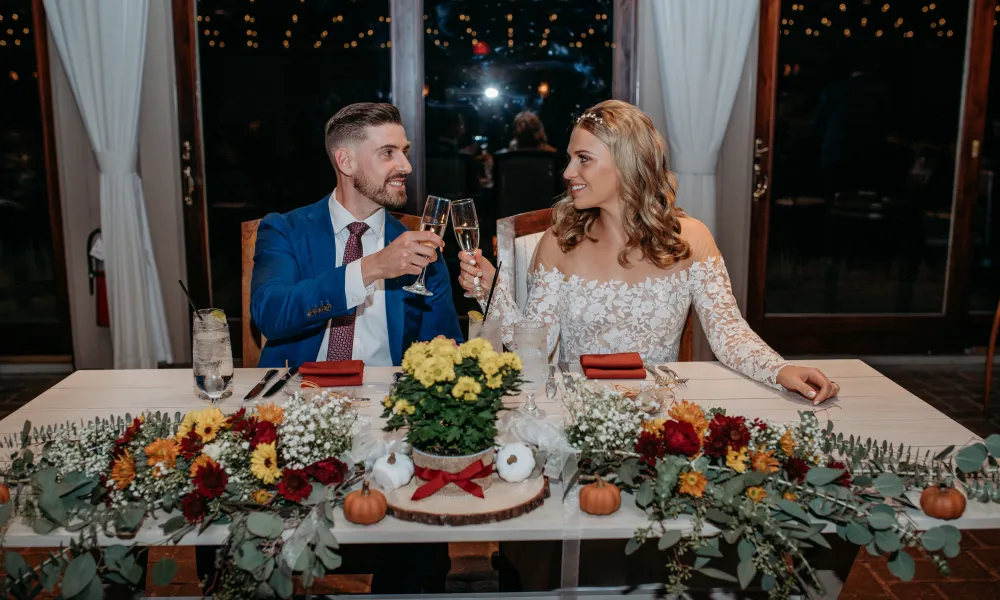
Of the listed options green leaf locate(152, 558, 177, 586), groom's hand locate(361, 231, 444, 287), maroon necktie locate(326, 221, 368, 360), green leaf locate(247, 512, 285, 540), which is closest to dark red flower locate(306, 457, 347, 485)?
green leaf locate(247, 512, 285, 540)

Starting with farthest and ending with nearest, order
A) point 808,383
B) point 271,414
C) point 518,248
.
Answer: point 518,248 < point 808,383 < point 271,414

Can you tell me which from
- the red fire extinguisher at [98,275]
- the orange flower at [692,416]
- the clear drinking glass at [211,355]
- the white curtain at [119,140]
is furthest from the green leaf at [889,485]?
the red fire extinguisher at [98,275]

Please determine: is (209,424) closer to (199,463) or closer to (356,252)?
(199,463)

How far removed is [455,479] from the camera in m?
1.41

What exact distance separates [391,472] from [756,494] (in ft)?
1.94

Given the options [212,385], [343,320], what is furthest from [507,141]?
[212,385]

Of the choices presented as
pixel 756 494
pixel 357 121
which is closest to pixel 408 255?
pixel 357 121

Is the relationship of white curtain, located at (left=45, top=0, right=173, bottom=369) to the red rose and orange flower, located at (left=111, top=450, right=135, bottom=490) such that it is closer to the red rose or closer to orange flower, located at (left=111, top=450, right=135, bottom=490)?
orange flower, located at (left=111, top=450, right=135, bottom=490)

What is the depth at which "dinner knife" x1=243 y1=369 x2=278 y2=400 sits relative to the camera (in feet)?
6.41

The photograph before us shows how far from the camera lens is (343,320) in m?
2.58

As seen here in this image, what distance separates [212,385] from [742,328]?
4.52 feet

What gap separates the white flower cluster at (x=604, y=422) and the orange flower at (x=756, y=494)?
22 cm

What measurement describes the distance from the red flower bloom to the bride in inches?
38.9

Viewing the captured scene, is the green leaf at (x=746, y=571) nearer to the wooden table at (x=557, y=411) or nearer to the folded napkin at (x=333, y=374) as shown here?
the wooden table at (x=557, y=411)
